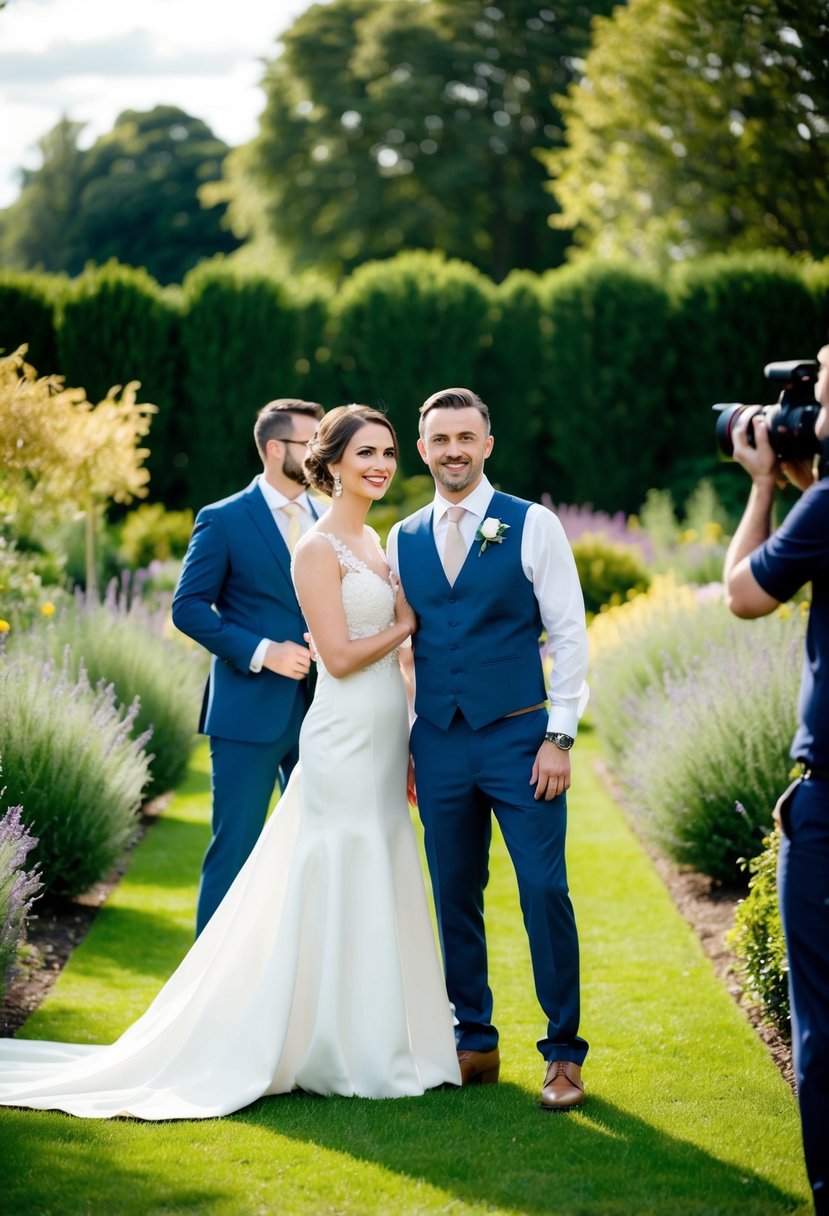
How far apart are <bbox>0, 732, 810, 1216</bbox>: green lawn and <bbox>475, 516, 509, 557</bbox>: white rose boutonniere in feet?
5.61

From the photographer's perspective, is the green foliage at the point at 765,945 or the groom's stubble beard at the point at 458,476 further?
the green foliage at the point at 765,945

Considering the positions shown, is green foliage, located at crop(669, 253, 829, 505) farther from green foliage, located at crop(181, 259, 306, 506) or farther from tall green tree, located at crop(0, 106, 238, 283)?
tall green tree, located at crop(0, 106, 238, 283)

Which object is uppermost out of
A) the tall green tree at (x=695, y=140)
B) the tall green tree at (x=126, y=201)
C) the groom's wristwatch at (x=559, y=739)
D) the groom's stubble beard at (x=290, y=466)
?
the tall green tree at (x=126, y=201)

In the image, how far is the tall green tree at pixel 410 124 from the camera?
1126 inches

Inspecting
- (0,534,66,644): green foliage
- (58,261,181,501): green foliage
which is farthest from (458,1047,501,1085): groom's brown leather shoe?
(58,261,181,501): green foliage

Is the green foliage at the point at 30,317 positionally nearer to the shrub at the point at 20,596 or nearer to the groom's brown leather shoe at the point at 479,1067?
the shrub at the point at 20,596

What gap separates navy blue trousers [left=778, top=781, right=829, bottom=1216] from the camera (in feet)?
9.75

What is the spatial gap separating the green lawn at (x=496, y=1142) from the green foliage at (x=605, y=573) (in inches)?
304

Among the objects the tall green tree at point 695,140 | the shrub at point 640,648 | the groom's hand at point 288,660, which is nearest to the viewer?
the groom's hand at point 288,660

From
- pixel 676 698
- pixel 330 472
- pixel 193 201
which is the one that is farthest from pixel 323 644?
pixel 193 201

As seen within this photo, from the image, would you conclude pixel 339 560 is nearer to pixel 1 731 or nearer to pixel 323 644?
pixel 323 644

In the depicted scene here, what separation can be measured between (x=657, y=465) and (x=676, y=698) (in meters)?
12.4

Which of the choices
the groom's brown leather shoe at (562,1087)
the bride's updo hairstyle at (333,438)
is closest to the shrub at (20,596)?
the bride's updo hairstyle at (333,438)

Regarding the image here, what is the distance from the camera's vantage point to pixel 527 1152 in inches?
145
